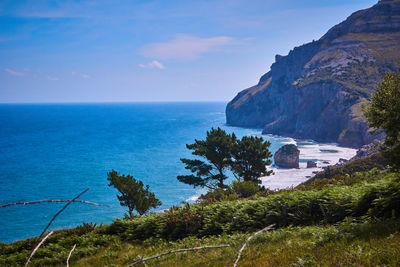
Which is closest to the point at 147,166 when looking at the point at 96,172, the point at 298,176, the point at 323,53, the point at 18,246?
the point at 96,172

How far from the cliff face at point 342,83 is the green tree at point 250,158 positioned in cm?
8543

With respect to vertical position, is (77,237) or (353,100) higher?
(353,100)

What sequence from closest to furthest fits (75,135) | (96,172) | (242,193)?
1. (242,193)
2. (96,172)
3. (75,135)

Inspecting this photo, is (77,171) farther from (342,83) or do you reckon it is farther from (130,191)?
(342,83)

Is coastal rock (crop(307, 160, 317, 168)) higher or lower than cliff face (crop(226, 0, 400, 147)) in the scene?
lower

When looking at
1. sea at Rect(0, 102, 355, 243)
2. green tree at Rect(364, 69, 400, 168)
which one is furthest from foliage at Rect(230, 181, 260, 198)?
green tree at Rect(364, 69, 400, 168)

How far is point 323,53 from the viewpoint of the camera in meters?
189

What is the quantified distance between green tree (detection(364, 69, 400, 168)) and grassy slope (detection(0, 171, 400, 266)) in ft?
3.53

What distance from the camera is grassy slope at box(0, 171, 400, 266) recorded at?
6.75m

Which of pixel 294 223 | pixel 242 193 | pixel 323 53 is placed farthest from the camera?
pixel 323 53

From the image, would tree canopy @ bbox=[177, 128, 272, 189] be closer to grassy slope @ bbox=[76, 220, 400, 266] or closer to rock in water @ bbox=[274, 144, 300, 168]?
grassy slope @ bbox=[76, 220, 400, 266]

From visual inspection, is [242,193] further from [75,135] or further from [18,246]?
[75,135]

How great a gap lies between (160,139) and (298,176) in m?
83.5

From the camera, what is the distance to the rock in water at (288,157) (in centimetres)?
8581
